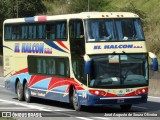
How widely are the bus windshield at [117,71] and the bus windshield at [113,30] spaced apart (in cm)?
78

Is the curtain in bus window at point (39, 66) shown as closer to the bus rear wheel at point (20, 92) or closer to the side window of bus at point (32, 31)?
the side window of bus at point (32, 31)

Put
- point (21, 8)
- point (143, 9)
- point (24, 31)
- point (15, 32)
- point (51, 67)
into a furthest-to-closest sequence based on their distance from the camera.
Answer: point (21, 8) < point (143, 9) < point (15, 32) < point (24, 31) < point (51, 67)

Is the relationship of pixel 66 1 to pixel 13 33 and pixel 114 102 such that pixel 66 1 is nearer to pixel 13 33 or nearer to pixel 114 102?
pixel 13 33

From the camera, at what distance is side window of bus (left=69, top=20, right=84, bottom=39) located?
21102 mm

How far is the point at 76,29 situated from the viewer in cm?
2145

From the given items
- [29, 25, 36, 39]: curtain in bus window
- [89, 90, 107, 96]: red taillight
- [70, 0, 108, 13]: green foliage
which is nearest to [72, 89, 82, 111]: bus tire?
[89, 90, 107, 96]: red taillight

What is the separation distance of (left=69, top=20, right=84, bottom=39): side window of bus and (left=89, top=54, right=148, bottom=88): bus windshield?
1.29 m

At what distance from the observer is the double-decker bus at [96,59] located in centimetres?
2025

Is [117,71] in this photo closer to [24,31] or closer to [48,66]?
[48,66]

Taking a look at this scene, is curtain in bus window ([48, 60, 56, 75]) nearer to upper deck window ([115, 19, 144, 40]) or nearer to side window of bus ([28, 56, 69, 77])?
side window of bus ([28, 56, 69, 77])

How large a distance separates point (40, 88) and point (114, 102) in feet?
18.1

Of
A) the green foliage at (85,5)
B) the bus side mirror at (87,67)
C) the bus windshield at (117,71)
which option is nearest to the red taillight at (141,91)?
the bus windshield at (117,71)

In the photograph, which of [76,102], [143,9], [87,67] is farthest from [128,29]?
[143,9]

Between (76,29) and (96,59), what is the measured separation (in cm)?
177
